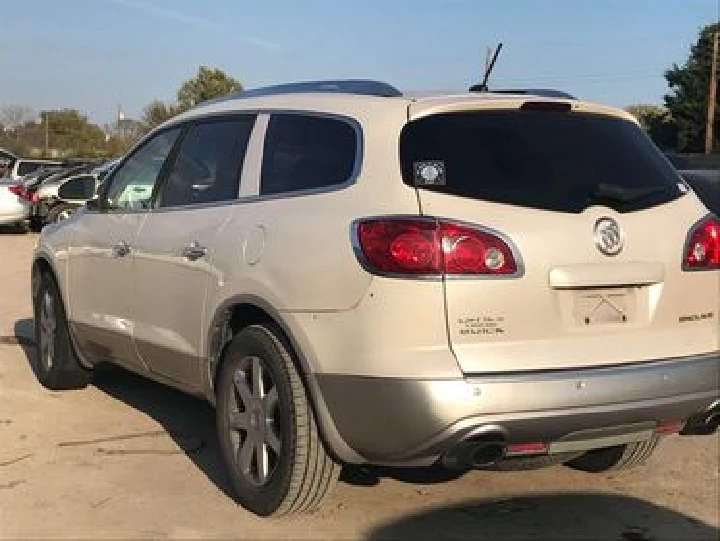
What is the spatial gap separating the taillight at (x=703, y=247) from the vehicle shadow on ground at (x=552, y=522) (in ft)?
3.62

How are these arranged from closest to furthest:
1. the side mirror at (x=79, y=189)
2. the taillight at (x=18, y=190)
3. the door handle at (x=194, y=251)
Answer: the door handle at (x=194, y=251) < the side mirror at (x=79, y=189) < the taillight at (x=18, y=190)

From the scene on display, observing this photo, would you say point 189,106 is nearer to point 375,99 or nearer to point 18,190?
point 18,190

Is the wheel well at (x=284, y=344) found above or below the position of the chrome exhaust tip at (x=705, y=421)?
above

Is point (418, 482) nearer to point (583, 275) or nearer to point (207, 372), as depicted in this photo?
Result: point (207, 372)

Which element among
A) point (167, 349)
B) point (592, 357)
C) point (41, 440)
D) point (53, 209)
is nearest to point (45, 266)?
point (41, 440)

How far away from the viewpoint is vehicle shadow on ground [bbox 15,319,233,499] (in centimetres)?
509

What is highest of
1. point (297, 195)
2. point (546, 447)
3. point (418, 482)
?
point (297, 195)

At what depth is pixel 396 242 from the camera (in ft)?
11.8

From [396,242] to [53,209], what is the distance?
1729cm

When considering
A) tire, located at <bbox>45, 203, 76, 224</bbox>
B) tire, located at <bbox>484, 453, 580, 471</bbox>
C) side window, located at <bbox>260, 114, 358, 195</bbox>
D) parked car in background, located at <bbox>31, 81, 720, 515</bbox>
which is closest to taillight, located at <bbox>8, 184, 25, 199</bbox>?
tire, located at <bbox>45, 203, 76, 224</bbox>

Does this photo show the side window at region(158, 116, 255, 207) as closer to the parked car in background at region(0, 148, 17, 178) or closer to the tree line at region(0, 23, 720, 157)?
the parked car in background at region(0, 148, 17, 178)

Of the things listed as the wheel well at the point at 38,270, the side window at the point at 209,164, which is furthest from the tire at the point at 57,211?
the side window at the point at 209,164

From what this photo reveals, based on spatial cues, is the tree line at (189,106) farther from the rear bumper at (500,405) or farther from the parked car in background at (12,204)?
the rear bumper at (500,405)

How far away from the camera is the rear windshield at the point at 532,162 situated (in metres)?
3.75
